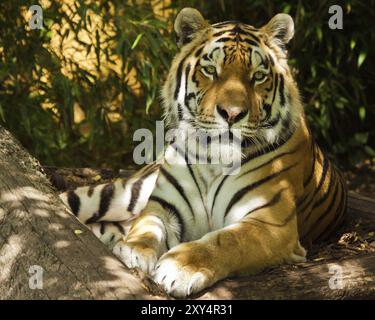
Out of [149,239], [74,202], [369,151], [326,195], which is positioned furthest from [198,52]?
[369,151]

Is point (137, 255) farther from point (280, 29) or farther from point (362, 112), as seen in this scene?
point (362, 112)

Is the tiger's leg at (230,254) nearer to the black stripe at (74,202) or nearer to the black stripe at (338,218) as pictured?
the black stripe at (338,218)

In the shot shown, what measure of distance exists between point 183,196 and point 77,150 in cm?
359

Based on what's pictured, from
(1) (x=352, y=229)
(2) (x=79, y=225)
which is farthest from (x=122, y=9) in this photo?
(2) (x=79, y=225)

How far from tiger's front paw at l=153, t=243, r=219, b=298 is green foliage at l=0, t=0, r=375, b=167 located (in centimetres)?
247

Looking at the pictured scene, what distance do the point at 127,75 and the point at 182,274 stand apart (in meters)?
4.00

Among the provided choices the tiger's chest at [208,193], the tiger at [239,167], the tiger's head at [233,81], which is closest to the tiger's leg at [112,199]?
the tiger at [239,167]

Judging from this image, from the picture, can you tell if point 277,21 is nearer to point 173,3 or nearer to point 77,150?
point 173,3

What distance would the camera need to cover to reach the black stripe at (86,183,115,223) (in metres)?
5.01

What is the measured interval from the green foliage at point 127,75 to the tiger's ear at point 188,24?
1291 mm

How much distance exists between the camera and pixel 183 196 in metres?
4.46

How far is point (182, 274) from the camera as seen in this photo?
11.4 ft

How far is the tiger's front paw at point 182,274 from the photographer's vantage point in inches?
135

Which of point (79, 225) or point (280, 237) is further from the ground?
point (79, 225)
